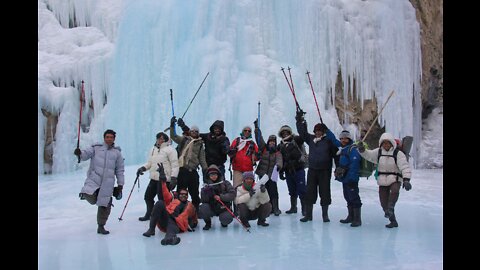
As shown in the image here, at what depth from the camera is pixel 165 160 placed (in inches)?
221

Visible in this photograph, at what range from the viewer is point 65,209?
721 centimetres

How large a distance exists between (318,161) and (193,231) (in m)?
1.81

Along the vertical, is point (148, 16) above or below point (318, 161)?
above

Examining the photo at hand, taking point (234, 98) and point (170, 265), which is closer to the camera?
point (170, 265)

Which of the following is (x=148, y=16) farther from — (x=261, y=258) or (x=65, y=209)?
(x=261, y=258)

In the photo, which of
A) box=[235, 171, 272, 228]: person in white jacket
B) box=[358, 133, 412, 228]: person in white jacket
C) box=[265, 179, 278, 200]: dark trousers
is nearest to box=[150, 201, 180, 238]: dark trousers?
box=[235, 171, 272, 228]: person in white jacket

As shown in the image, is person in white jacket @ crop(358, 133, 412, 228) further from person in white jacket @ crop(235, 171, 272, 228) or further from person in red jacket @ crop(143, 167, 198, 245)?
person in red jacket @ crop(143, 167, 198, 245)

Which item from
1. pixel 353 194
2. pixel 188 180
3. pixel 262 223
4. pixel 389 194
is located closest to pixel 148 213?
pixel 188 180

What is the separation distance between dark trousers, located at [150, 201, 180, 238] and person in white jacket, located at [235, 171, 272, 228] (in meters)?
0.88

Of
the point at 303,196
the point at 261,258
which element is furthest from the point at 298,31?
the point at 261,258

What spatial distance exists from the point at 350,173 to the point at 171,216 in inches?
90.0

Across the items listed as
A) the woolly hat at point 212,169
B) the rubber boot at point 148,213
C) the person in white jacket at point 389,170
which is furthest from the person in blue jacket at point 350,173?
the rubber boot at point 148,213

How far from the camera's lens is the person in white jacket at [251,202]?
17.6 ft

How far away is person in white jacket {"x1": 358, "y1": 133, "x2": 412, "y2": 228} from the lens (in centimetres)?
536
